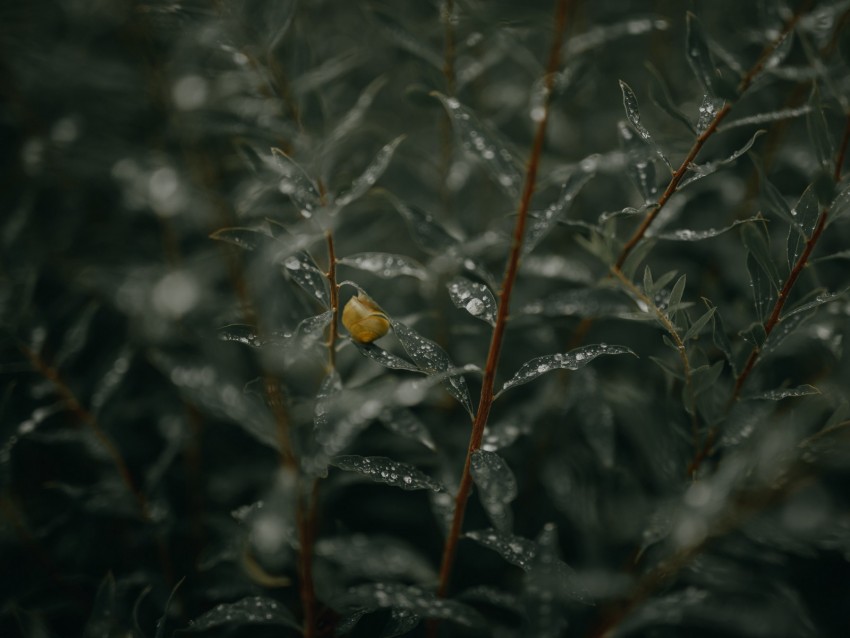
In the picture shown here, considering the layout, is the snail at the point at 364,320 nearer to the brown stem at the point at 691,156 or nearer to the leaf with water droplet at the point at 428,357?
the leaf with water droplet at the point at 428,357

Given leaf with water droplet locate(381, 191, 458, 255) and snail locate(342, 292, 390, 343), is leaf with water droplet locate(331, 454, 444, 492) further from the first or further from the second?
leaf with water droplet locate(381, 191, 458, 255)

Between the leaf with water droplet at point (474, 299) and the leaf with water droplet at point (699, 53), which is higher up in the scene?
the leaf with water droplet at point (699, 53)

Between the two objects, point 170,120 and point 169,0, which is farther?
point 170,120

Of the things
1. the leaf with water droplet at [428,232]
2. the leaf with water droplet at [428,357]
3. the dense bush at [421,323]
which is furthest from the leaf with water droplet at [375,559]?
the leaf with water droplet at [428,232]

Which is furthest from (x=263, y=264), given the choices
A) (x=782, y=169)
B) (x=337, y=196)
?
(x=782, y=169)

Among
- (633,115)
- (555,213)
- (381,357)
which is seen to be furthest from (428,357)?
(633,115)

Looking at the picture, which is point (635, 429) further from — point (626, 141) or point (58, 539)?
point (58, 539)

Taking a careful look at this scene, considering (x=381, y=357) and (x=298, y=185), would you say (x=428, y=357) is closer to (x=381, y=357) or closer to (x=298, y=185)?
(x=381, y=357)

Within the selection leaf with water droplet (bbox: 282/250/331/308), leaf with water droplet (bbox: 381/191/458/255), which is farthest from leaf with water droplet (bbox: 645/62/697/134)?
leaf with water droplet (bbox: 282/250/331/308)
